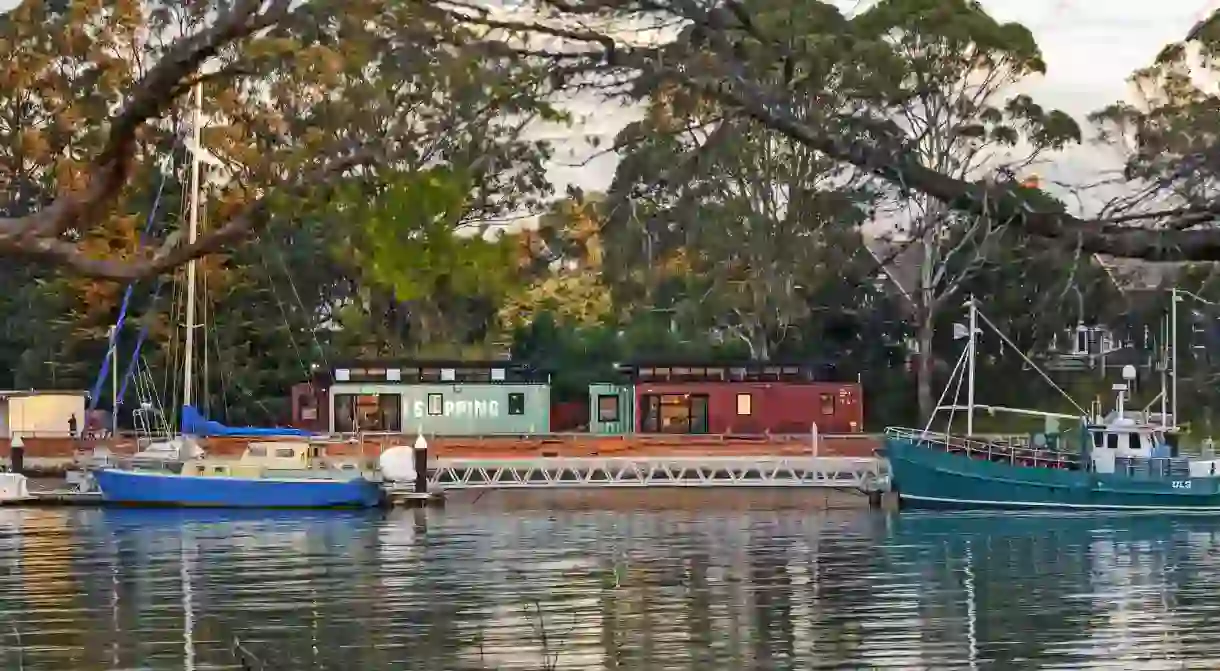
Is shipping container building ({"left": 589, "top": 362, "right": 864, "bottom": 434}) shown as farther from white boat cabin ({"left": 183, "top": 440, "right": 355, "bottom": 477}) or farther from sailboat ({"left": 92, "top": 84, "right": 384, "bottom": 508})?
sailboat ({"left": 92, "top": 84, "right": 384, "bottom": 508})

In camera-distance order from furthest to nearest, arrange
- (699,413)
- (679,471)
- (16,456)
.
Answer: (699,413), (679,471), (16,456)

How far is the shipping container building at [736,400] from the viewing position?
51969 millimetres

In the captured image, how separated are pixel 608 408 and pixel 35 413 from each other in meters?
16.0

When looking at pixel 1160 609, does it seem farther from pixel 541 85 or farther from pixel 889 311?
pixel 889 311

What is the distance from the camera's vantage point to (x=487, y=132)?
7242 millimetres

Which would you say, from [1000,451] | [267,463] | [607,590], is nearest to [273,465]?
[267,463]

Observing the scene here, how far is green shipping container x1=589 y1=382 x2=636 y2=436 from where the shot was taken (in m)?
53.6

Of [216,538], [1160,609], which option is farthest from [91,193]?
[216,538]

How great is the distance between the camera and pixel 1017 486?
3916 centimetres

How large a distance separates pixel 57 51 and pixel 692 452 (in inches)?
925

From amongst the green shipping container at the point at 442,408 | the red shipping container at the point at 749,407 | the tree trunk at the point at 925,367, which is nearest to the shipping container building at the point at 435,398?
the green shipping container at the point at 442,408

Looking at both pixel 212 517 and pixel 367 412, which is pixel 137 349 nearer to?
pixel 367 412

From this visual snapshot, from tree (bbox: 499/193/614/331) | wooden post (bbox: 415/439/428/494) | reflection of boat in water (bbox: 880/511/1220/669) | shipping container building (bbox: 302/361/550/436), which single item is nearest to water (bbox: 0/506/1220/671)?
reflection of boat in water (bbox: 880/511/1220/669)

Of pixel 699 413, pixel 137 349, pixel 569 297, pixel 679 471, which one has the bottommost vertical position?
pixel 679 471
